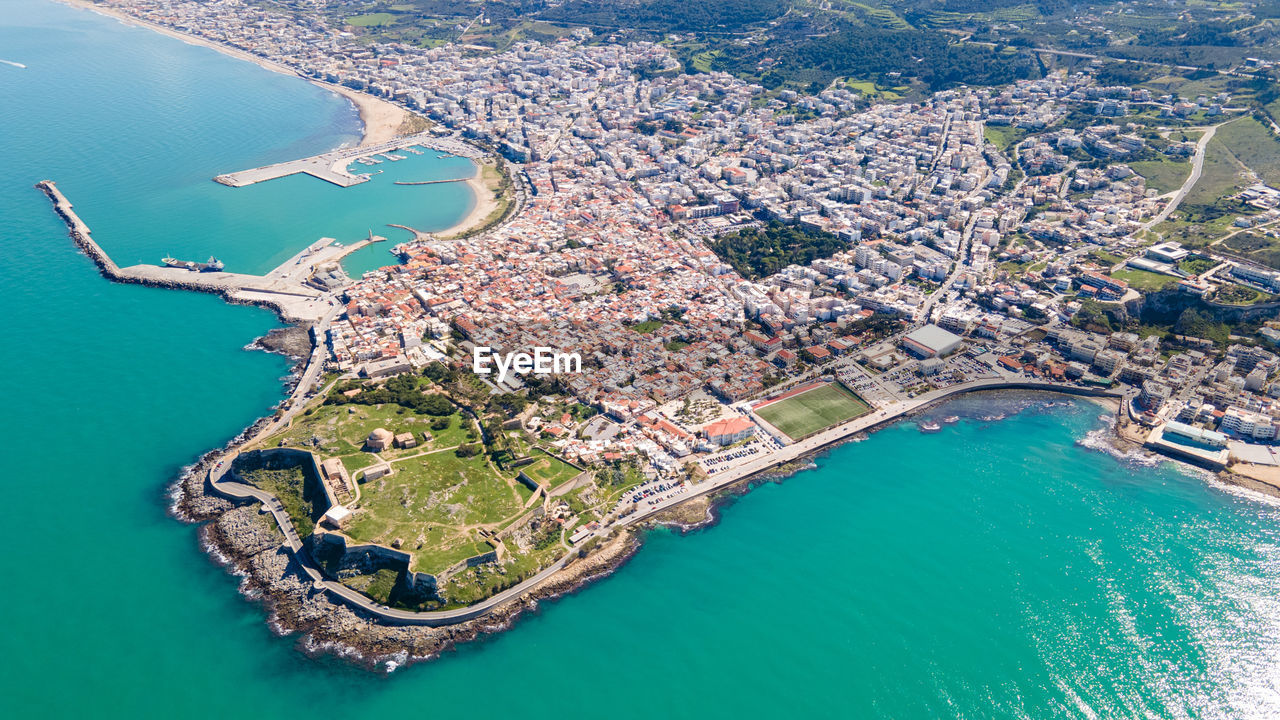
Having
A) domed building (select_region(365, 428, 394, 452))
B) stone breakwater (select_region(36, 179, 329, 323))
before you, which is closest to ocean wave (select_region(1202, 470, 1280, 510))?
domed building (select_region(365, 428, 394, 452))

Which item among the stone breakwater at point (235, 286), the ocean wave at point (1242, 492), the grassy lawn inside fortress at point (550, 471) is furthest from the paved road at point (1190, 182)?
the stone breakwater at point (235, 286)

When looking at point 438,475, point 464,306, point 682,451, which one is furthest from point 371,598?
point 464,306

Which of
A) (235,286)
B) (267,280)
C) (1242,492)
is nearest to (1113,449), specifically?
(1242,492)

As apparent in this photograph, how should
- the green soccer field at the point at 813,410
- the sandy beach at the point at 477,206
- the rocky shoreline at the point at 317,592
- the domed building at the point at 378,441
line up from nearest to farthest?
the rocky shoreline at the point at 317,592 → the domed building at the point at 378,441 → the green soccer field at the point at 813,410 → the sandy beach at the point at 477,206

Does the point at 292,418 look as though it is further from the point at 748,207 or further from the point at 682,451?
the point at 748,207

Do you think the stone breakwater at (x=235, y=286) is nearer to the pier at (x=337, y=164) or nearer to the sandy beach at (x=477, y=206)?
the sandy beach at (x=477, y=206)

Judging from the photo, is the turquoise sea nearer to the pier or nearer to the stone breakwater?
the stone breakwater
